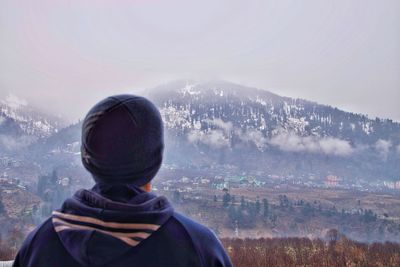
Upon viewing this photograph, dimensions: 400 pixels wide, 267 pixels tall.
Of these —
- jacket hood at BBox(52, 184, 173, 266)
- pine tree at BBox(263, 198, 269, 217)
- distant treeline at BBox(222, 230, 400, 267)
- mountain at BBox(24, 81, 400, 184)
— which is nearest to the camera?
jacket hood at BBox(52, 184, 173, 266)

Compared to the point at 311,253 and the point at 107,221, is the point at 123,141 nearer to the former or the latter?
the point at 107,221

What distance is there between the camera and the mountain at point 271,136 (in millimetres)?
5633

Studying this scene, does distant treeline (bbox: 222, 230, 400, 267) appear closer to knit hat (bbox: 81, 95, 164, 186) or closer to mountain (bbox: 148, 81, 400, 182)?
mountain (bbox: 148, 81, 400, 182)

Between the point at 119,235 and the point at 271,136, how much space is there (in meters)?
6.11

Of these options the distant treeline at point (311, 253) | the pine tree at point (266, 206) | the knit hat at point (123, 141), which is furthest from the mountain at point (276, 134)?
the knit hat at point (123, 141)

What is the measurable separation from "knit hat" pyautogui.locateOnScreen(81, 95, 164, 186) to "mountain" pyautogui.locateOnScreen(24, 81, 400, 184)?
14.6 feet

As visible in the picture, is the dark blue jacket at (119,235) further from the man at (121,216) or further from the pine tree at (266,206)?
the pine tree at (266,206)

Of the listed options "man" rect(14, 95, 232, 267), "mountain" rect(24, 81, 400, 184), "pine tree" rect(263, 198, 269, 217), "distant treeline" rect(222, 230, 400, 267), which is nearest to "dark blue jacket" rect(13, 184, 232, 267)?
"man" rect(14, 95, 232, 267)

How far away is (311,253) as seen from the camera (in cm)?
346

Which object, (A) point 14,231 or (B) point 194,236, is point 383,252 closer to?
(A) point 14,231

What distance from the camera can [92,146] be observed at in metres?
0.61

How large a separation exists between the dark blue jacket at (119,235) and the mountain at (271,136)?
4460mm

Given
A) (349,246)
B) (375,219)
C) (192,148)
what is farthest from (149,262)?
(192,148)

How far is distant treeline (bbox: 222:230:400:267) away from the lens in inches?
131
